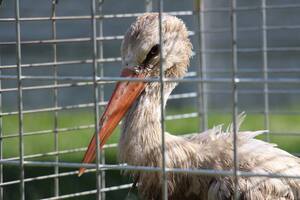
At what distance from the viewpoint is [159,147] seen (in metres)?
3.35

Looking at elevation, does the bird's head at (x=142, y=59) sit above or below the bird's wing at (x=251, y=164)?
above

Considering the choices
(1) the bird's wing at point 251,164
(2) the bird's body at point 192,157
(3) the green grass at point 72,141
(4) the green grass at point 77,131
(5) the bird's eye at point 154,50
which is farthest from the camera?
(4) the green grass at point 77,131

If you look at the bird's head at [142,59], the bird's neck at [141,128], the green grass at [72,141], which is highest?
the bird's head at [142,59]

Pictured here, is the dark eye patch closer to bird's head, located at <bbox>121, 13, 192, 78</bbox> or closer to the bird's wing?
bird's head, located at <bbox>121, 13, 192, 78</bbox>

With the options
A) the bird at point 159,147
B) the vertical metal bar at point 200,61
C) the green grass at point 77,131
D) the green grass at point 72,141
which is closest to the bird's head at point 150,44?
the bird at point 159,147

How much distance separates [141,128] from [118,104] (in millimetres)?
179

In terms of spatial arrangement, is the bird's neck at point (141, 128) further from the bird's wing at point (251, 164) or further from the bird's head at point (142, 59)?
the bird's wing at point (251, 164)

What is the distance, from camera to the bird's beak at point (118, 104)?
3.25m

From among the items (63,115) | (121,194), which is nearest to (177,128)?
(63,115)

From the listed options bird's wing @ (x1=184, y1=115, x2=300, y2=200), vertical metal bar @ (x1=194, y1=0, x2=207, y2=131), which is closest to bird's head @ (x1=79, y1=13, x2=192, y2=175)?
bird's wing @ (x1=184, y1=115, x2=300, y2=200)

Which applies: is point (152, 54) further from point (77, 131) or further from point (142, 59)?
→ point (77, 131)

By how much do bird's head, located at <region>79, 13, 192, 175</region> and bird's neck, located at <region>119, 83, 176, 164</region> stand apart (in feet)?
0.21

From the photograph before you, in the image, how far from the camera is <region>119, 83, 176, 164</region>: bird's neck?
3.35 metres

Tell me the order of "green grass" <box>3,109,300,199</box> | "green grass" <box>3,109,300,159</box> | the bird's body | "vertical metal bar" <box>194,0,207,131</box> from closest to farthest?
1. the bird's body
2. "vertical metal bar" <box>194,0,207,131</box>
3. "green grass" <box>3,109,300,199</box>
4. "green grass" <box>3,109,300,159</box>
